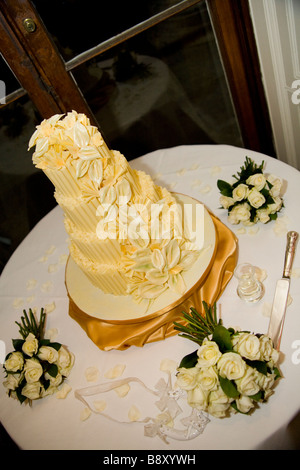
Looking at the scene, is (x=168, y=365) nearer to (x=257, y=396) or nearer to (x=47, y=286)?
(x=257, y=396)

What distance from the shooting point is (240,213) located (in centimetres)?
221

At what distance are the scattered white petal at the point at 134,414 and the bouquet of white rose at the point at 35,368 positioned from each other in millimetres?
432

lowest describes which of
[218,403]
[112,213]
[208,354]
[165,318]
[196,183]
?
[196,183]

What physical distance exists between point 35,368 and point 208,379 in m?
0.94

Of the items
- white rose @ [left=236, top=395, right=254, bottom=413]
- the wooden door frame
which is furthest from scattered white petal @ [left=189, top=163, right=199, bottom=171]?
white rose @ [left=236, top=395, right=254, bottom=413]

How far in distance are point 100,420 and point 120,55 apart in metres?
3.22

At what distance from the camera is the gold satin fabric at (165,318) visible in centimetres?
196

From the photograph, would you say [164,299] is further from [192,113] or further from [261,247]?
[192,113]

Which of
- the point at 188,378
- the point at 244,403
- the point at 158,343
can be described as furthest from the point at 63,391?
the point at 244,403

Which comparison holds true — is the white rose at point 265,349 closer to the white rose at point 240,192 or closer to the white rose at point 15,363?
the white rose at point 240,192

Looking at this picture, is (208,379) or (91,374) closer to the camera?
(208,379)

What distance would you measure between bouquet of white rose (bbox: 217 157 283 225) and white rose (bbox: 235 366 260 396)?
1008 millimetres

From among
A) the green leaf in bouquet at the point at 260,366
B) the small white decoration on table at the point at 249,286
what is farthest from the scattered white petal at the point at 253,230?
the green leaf in bouquet at the point at 260,366
